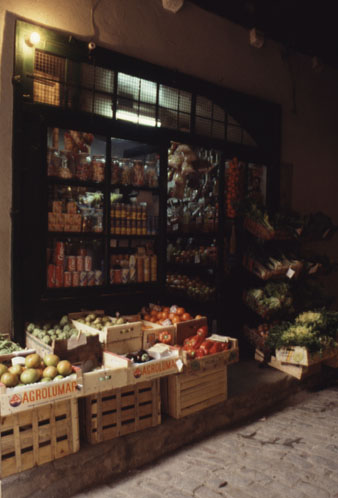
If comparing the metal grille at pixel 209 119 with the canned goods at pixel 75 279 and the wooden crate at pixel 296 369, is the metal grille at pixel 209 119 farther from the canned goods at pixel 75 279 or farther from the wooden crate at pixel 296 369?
the wooden crate at pixel 296 369

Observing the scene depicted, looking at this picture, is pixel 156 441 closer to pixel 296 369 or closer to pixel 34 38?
pixel 296 369

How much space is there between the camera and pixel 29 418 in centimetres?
378

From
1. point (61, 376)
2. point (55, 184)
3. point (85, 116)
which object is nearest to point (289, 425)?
point (61, 376)

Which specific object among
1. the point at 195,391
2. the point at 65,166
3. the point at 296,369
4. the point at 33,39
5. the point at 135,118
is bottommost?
the point at 296,369

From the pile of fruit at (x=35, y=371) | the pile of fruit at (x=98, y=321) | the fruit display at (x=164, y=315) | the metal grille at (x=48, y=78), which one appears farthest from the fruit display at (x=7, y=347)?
the metal grille at (x=48, y=78)

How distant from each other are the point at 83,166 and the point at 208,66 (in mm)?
3185

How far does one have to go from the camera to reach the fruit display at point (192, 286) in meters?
7.94

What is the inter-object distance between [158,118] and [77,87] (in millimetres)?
1445

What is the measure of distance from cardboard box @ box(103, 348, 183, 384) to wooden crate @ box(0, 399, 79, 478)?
0.60 m

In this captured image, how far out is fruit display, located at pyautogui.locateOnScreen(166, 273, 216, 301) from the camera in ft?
26.1

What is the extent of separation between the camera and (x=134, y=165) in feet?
21.0

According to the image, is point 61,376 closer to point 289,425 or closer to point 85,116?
point 289,425

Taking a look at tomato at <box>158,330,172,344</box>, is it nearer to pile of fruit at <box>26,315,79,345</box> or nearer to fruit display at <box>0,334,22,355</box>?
pile of fruit at <box>26,315,79,345</box>

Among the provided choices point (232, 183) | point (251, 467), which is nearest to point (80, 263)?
point (251, 467)
